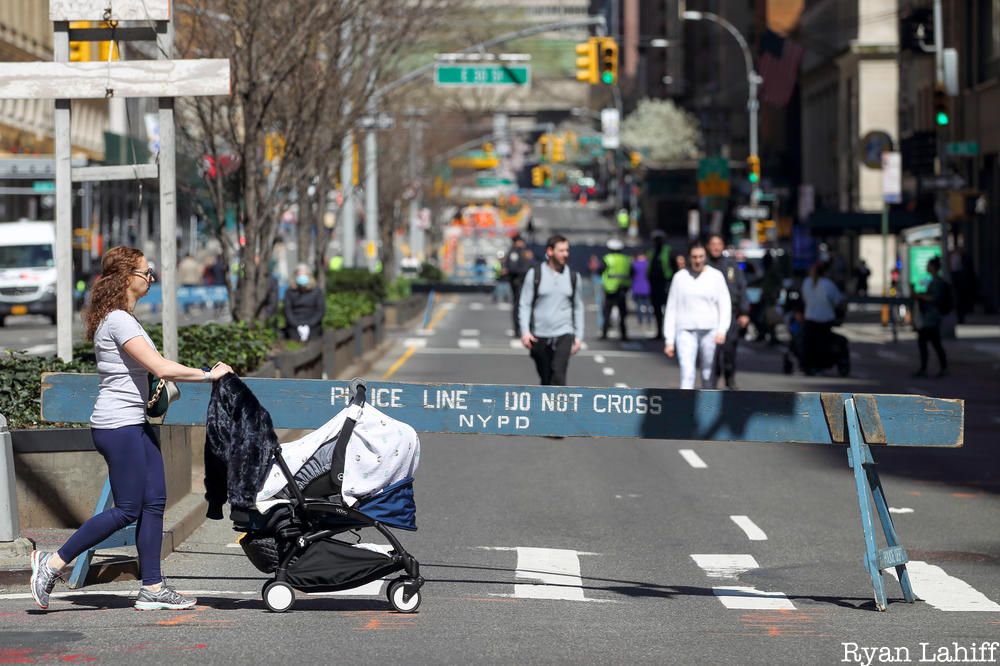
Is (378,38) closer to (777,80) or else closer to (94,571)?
(94,571)

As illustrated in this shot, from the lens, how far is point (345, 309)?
96.5ft

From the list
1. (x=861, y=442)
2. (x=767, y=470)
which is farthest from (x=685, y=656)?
(x=767, y=470)

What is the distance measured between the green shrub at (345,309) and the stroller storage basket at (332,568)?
1785 centimetres

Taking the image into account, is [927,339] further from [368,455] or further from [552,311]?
[368,455]

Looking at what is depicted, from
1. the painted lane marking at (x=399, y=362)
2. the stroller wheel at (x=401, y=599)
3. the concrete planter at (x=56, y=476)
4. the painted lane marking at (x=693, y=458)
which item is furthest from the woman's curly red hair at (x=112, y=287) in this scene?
the painted lane marking at (x=399, y=362)

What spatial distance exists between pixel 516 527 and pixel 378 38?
14.2 m

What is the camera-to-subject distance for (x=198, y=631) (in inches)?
329

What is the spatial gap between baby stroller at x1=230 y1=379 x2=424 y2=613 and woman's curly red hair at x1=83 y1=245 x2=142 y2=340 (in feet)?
3.58

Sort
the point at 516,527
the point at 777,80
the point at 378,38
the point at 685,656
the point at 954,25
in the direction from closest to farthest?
the point at 685,656, the point at 516,527, the point at 378,38, the point at 954,25, the point at 777,80

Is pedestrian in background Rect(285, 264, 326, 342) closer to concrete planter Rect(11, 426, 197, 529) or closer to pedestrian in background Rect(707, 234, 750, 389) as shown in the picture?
pedestrian in background Rect(707, 234, 750, 389)

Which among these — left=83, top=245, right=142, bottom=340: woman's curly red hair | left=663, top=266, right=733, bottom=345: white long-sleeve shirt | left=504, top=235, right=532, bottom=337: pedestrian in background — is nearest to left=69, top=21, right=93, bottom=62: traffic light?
left=83, top=245, right=142, bottom=340: woman's curly red hair

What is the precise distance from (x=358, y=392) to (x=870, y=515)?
109 inches

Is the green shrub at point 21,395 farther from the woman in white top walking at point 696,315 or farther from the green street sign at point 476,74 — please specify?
the green street sign at point 476,74

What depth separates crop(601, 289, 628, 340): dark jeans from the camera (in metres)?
36.7
